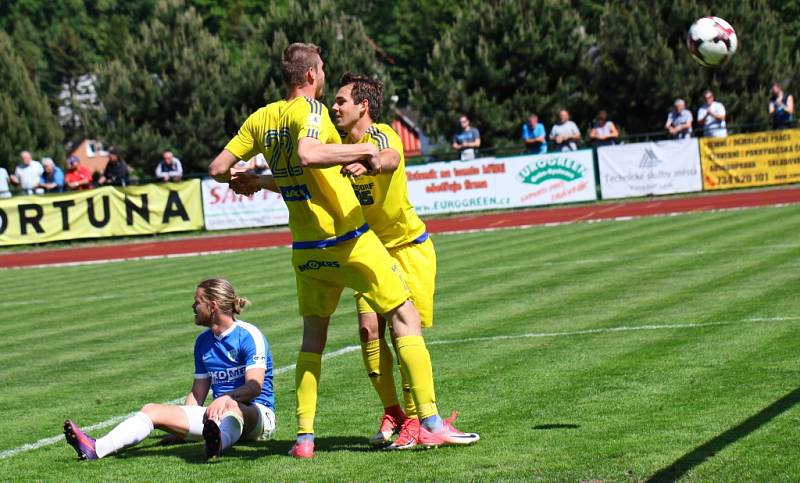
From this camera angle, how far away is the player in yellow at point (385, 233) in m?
7.81

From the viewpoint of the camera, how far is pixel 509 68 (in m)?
45.1

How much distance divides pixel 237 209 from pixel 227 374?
26506mm

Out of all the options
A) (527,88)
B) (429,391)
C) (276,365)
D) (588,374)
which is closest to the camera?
(429,391)

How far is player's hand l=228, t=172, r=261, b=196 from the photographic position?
8008 millimetres

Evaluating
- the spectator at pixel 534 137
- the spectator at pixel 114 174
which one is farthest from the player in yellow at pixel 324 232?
the spectator at pixel 114 174

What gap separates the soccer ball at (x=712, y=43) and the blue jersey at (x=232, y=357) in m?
6.78

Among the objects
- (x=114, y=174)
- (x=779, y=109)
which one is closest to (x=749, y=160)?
(x=779, y=109)

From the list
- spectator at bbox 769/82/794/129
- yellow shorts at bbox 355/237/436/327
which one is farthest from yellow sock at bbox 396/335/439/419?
spectator at bbox 769/82/794/129

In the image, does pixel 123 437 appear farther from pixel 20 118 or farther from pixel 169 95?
pixel 20 118

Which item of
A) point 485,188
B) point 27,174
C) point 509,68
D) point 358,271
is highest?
point 509,68

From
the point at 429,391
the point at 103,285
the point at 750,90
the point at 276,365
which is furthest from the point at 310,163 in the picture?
the point at 750,90

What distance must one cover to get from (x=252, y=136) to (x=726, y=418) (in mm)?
3338

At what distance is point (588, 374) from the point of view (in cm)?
971

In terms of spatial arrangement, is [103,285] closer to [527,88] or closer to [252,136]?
[252,136]
